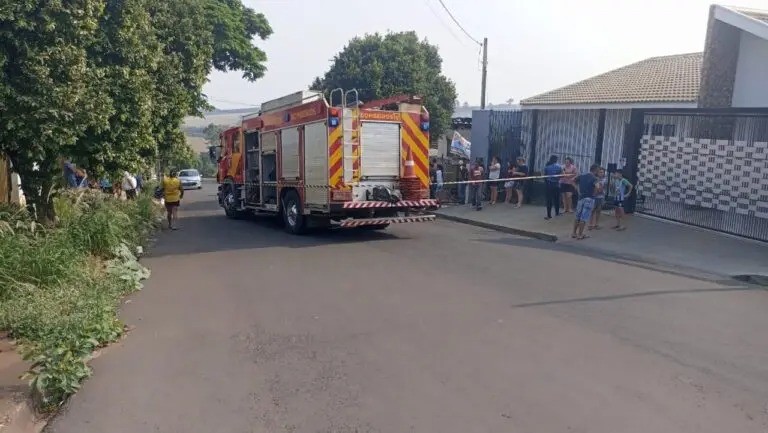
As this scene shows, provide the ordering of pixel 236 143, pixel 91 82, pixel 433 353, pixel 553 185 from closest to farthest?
pixel 433 353 → pixel 91 82 → pixel 553 185 → pixel 236 143

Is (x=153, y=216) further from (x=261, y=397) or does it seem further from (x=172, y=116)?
(x=261, y=397)

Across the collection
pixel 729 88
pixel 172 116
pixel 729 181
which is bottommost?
pixel 729 181

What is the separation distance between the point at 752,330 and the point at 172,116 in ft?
37.6

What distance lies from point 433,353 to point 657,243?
7626 millimetres

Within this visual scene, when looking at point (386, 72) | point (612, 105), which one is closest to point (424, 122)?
point (612, 105)

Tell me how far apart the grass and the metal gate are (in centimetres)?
1050

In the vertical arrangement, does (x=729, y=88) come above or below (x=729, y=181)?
above

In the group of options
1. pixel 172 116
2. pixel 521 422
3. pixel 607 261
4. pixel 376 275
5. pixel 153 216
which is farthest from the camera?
pixel 153 216

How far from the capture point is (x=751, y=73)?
13781mm

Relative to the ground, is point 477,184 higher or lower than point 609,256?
higher

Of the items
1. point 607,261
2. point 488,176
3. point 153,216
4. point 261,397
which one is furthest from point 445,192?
point 261,397

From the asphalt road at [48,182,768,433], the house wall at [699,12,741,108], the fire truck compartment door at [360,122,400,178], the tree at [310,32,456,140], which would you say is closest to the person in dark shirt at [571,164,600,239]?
the asphalt road at [48,182,768,433]

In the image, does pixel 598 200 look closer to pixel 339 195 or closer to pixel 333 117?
pixel 339 195

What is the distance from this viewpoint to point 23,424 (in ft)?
13.8
